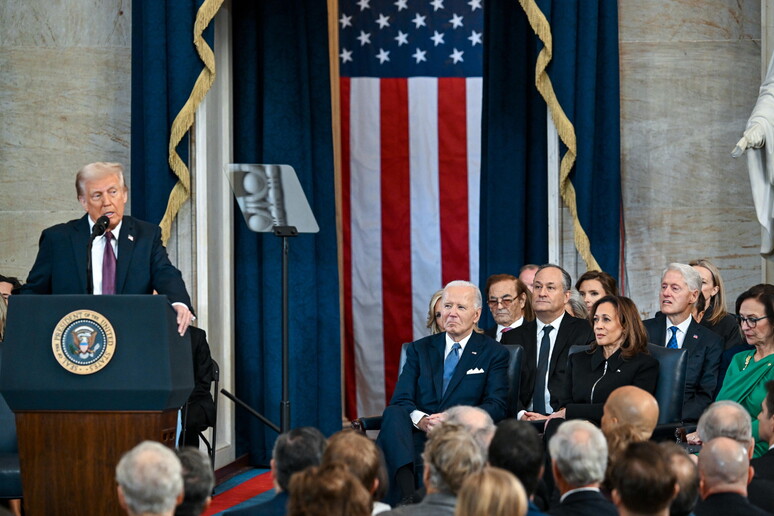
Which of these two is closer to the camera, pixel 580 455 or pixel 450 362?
pixel 580 455

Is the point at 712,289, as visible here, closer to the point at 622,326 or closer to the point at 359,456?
the point at 622,326

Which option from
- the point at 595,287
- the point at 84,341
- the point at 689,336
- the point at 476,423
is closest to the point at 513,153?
the point at 595,287

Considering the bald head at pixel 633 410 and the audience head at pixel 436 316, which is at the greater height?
the audience head at pixel 436 316

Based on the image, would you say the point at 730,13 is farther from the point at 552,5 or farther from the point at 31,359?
the point at 31,359

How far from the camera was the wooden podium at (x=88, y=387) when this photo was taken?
3.95 m

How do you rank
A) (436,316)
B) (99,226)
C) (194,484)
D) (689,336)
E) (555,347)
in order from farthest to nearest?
(436,316) → (555,347) → (689,336) → (99,226) → (194,484)

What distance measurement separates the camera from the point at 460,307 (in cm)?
574

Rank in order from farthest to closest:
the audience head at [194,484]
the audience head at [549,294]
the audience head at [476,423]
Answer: the audience head at [549,294] → the audience head at [476,423] → the audience head at [194,484]

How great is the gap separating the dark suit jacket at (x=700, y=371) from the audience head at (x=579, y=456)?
2656 mm

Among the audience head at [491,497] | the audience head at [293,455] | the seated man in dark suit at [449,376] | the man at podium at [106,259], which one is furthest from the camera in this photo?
the seated man in dark suit at [449,376]

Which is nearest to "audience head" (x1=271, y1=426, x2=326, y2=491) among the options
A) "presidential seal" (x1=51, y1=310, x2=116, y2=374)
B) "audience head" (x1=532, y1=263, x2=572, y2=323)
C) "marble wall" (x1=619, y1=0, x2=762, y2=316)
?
"presidential seal" (x1=51, y1=310, x2=116, y2=374)

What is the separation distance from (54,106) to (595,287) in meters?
3.71

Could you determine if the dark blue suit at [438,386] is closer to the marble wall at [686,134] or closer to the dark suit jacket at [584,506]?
the marble wall at [686,134]

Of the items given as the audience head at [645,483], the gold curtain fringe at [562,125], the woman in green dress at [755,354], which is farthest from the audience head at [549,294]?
the audience head at [645,483]
